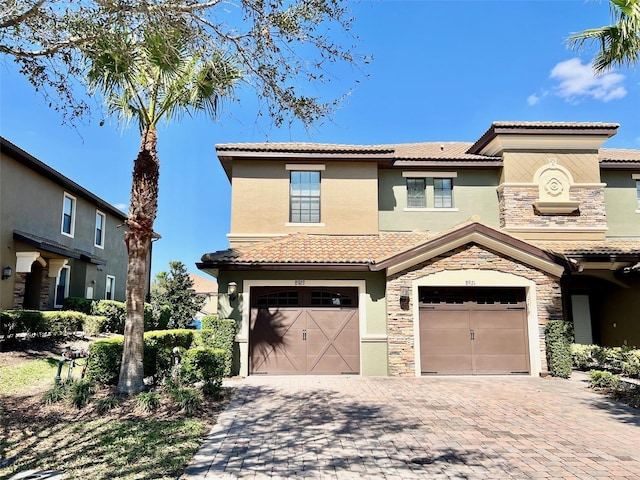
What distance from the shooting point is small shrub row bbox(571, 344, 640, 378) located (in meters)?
12.4

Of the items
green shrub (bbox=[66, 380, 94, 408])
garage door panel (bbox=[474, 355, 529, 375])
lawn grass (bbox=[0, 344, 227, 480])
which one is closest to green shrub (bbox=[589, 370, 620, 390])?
garage door panel (bbox=[474, 355, 529, 375])

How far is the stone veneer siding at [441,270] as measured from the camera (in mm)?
13234

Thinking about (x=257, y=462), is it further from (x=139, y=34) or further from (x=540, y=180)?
(x=540, y=180)

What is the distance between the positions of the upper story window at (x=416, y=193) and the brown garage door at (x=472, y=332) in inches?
175

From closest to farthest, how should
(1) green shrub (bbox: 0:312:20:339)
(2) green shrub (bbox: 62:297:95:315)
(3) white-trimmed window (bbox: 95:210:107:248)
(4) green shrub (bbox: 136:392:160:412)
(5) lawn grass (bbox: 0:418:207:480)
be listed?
(5) lawn grass (bbox: 0:418:207:480) < (4) green shrub (bbox: 136:392:160:412) < (1) green shrub (bbox: 0:312:20:339) < (2) green shrub (bbox: 62:297:95:315) < (3) white-trimmed window (bbox: 95:210:107:248)

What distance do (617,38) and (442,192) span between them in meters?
7.50

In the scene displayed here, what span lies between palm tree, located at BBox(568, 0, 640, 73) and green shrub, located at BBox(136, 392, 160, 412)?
12.9 meters

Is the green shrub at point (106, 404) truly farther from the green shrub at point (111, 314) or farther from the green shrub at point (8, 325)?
the green shrub at point (111, 314)

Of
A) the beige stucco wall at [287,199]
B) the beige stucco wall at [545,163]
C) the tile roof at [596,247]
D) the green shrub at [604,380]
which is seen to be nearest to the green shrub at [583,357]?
the green shrub at [604,380]

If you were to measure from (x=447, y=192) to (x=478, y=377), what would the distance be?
7.29 meters

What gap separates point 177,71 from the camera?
9.45m

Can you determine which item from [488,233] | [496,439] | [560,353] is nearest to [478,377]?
[560,353]

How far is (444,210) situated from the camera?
1717 centimetres

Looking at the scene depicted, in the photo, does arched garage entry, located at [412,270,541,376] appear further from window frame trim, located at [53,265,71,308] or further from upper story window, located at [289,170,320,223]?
window frame trim, located at [53,265,71,308]
